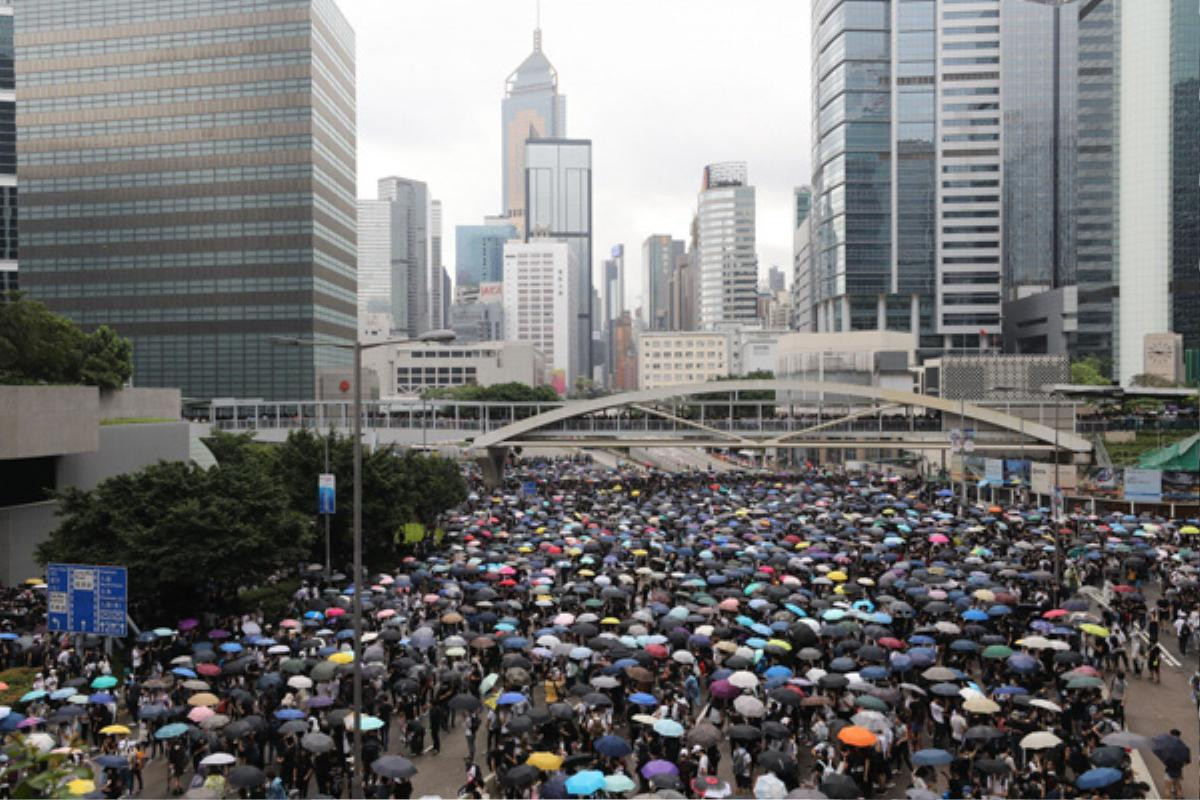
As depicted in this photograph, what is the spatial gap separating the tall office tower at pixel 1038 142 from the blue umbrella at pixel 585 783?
145 meters

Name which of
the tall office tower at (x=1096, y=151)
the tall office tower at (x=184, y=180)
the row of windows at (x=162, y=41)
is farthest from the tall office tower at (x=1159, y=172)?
the row of windows at (x=162, y=41)

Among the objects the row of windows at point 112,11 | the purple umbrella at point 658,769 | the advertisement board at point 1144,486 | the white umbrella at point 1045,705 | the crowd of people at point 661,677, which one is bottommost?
the crowd of people at point 661,677

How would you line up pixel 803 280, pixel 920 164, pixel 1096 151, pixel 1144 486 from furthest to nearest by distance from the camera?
pixel 803 280 < pixel 920 164 < pixel 1096 151 < pixel 1144 486

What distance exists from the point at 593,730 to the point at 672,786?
4.20m

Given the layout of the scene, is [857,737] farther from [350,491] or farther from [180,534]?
[350,491]

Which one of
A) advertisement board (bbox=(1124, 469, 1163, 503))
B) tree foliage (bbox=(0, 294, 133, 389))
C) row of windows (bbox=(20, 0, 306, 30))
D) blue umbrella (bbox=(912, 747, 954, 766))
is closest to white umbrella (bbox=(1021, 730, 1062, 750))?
blue umbrella (bbox=(912, 747, 954, 766))

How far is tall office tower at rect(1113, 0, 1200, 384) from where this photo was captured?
11412 centimetres

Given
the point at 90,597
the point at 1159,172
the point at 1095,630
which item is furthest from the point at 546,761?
the point at 1159,172

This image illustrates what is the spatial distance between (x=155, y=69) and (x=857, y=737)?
92.9 m

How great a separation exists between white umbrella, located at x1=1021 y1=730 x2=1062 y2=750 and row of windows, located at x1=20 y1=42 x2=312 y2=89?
285 ft

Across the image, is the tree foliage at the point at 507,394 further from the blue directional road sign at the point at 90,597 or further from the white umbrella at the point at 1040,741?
the white umbrella at the point at 1040,741

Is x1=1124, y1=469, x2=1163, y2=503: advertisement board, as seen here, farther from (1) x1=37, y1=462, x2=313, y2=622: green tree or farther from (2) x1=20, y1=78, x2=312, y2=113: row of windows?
(2) x1=20, y1=78, x2=312, y2=113: row of windows

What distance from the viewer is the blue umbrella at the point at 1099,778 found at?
1384 cm

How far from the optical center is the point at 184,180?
294ft
